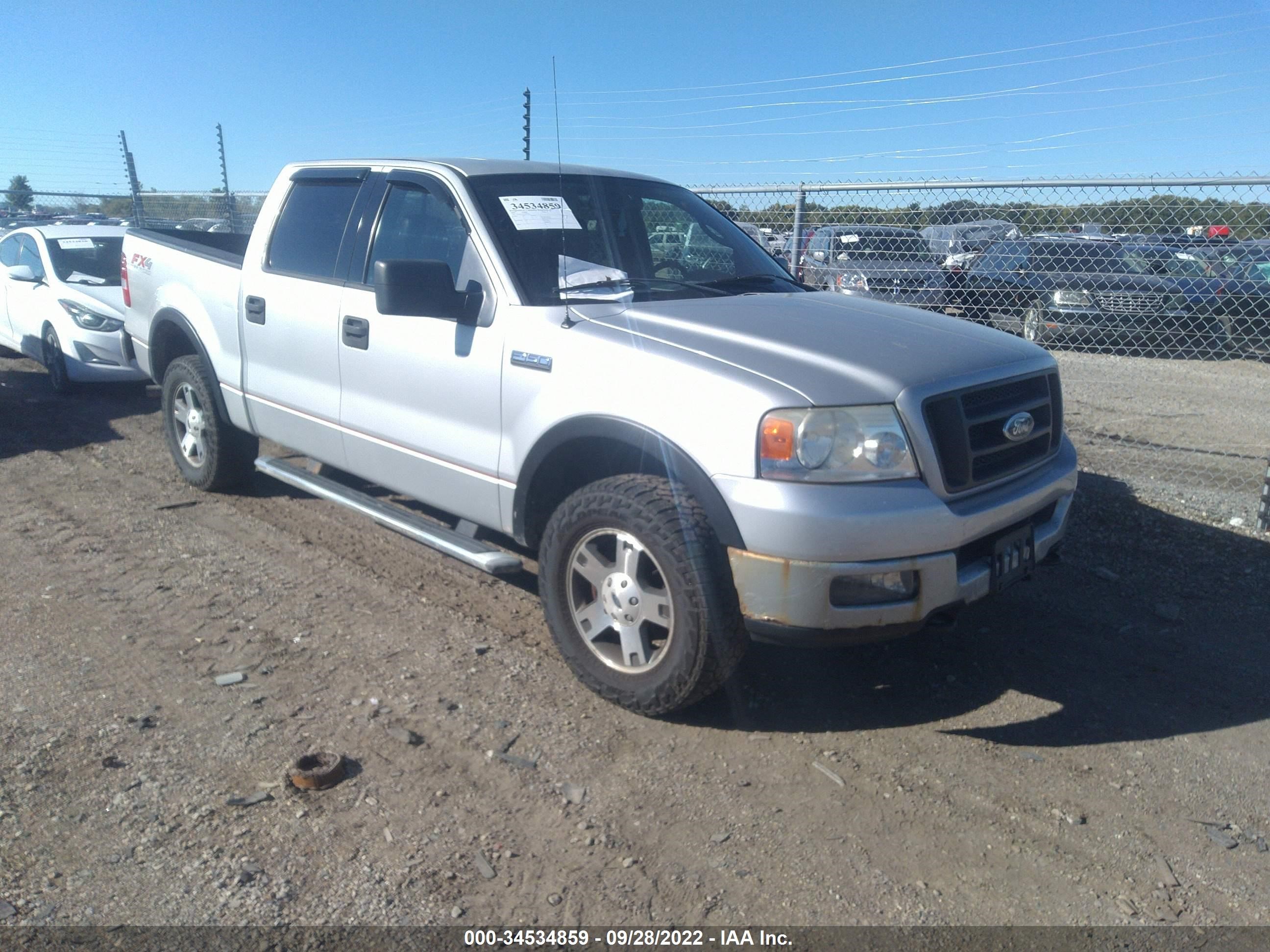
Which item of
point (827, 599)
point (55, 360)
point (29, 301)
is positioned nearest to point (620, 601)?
point (827, 599)

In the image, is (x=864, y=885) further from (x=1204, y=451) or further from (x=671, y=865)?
(x=1204, y=451)

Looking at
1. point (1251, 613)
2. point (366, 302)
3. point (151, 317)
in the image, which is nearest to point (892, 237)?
point (1251, 613)

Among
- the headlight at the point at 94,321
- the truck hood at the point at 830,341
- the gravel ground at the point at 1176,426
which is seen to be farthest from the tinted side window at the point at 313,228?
the gravel ground at the point at 1176,426

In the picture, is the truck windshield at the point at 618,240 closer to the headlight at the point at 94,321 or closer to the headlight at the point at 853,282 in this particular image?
the headlight at the point at 853,282

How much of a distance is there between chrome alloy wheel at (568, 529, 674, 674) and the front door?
0.55 metres

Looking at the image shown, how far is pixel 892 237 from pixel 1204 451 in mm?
2964

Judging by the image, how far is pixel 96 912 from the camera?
2564 millimetres

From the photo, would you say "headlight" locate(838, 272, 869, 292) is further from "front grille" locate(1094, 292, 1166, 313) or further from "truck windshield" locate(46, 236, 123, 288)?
"truck windshield" locate(46, 236, 123, 288)

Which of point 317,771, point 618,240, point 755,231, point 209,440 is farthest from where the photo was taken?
point 755,231

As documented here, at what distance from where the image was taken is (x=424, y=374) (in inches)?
166

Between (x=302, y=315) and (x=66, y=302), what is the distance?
5.40 m

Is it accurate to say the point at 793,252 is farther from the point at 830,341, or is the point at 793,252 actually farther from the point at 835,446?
the point at 835,446

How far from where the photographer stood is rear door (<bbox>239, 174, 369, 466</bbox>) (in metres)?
4.79

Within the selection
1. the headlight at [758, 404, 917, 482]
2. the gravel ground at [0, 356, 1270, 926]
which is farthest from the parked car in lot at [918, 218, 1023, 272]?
the headlight at [758, 404, 917, 482]
